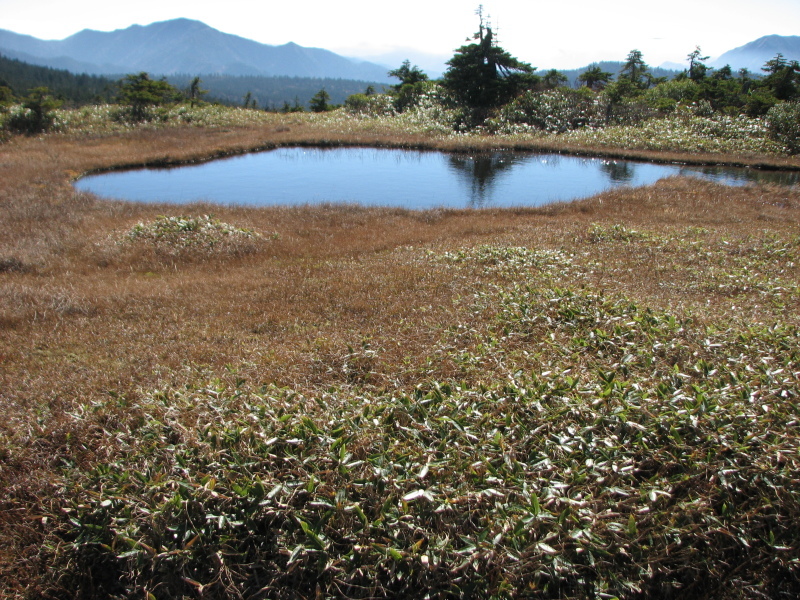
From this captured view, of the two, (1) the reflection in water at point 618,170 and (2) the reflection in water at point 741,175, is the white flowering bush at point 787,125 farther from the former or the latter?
(1) the reflection in water at point 618,170

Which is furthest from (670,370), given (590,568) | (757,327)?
(590,568)

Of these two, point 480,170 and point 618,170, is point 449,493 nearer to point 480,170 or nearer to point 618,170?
point 480,170

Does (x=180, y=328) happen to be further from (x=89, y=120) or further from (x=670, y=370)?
(x=89, y=120)

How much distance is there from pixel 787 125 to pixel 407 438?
4020cm

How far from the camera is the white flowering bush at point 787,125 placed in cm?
3172

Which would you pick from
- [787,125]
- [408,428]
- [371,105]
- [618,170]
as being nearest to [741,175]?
[618,170]

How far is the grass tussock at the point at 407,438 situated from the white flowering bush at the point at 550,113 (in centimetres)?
3446

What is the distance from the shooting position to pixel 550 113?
42.1m

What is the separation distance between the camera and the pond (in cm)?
2088

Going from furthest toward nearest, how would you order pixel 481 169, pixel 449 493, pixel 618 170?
pixel 618 170 → pixel 481 169 → pixel 449 493

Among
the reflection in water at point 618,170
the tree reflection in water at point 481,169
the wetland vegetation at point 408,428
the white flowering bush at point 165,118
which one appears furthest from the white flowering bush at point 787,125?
the white flowering bush at point 165,118

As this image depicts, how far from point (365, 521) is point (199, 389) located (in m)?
2.61

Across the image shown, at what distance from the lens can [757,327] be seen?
20.0 feet

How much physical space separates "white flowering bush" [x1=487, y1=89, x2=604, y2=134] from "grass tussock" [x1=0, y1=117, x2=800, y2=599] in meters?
34.5
